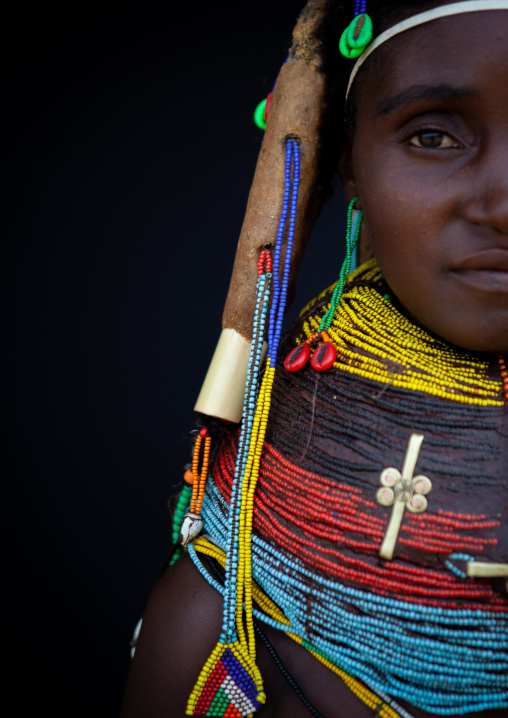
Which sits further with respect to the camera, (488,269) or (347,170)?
(347,170)

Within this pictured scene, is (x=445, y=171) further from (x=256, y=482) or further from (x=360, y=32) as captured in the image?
(x=256, y=482)

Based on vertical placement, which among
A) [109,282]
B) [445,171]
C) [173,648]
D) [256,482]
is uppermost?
[445,171]

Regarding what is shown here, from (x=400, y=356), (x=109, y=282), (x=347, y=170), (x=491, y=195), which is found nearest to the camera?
(x=491, y=195)

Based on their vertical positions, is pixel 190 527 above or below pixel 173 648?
above

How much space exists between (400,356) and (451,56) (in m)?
0.38

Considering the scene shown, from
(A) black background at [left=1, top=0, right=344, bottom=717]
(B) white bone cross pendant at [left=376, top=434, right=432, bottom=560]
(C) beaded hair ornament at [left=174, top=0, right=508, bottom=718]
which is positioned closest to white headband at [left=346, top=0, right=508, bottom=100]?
(C) beaded hair ornament at [left=174, top=0, right=508, bottom=718]

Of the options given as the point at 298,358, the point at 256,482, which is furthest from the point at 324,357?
the point at 256,482

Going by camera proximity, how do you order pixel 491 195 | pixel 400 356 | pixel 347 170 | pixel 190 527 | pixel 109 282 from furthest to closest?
1. pixel 109 282
2. pixel 347 170
3. pixel 190 527
4. pixel 400 356
5. pixel 491 195

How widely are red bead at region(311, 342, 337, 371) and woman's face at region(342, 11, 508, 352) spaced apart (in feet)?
0.41

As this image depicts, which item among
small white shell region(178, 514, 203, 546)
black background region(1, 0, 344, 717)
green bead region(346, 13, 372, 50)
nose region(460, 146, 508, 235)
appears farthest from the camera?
black background region(1, 0, 344, 717)

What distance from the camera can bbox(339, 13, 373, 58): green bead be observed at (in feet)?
3.09

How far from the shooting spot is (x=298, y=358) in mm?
994

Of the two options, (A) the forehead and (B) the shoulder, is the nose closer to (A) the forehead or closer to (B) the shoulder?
(A) the forehead

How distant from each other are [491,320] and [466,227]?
0.12 m
